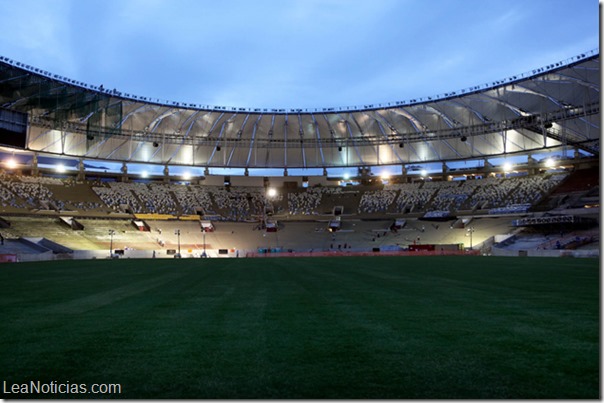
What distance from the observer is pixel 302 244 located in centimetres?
6525

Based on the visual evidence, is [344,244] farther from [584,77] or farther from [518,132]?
[584,77]

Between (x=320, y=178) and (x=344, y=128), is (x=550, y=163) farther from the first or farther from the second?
(x=320, y=178)

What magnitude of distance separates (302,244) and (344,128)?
20506 millimetres

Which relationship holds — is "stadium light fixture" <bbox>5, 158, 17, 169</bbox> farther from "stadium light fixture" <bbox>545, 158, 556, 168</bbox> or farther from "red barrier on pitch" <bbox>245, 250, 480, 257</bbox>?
"stadium light fixture" <bbox>545, 158, 556, 168</bbox>

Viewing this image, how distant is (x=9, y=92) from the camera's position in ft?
124

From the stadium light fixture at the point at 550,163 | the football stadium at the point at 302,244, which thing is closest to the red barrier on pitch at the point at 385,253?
the football stadium at the point at 302,244

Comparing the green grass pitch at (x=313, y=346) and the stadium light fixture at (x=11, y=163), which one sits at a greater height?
the stadium light fixture at (x=11, y=163)

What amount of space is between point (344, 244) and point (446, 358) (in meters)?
58.7

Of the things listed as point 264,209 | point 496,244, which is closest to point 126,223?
point 264,209

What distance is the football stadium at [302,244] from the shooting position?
4867 mm

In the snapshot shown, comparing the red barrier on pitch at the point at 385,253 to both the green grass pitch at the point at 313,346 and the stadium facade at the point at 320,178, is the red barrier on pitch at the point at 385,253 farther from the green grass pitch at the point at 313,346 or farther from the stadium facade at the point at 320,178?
the green grass pitch at the point at 313,346

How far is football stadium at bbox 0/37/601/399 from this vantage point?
487 centimetres

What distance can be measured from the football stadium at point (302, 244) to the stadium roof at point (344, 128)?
1.20ft

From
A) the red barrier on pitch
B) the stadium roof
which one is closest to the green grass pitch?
the stadium roof
